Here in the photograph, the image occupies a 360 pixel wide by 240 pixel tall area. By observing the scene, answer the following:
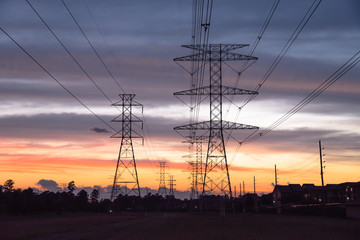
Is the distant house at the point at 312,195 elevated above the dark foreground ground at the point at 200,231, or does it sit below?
above

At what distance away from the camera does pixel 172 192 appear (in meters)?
181

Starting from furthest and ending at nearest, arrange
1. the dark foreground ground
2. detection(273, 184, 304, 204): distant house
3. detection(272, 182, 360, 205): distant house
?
detection(273, 184, 304, 204): distant house
detection(272, 182, 360, 205): distant house
the dark foreground ground

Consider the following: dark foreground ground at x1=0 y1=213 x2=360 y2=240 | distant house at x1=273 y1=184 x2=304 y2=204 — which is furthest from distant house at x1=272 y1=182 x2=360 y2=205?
dark foreground ground at x1=0 y1=213 x2=360 y2=240

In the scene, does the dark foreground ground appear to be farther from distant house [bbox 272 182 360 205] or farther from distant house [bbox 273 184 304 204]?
distant house [bbox 273 184 304 204]

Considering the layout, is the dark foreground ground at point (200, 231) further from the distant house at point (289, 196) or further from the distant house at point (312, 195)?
the distant house at point (289, 196)

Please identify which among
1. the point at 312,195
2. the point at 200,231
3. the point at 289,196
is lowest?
the point at 200,231

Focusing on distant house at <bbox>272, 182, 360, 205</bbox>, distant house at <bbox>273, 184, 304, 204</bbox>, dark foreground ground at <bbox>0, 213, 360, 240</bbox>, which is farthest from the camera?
distant house at <bbox>273, 184, 304, 204</bbox>

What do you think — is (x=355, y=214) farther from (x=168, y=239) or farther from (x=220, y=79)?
(x=168, y=239)

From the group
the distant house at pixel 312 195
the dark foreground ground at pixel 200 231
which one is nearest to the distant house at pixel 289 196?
the distant house at pixel 312 195

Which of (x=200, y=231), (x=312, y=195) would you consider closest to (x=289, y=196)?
(x=312, y=195)

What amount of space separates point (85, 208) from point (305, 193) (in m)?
85.2

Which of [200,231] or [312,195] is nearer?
[200,231]

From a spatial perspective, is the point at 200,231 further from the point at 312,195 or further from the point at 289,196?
the point at 289,196

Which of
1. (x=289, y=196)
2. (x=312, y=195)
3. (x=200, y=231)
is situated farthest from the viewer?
(x=289, y=196)
